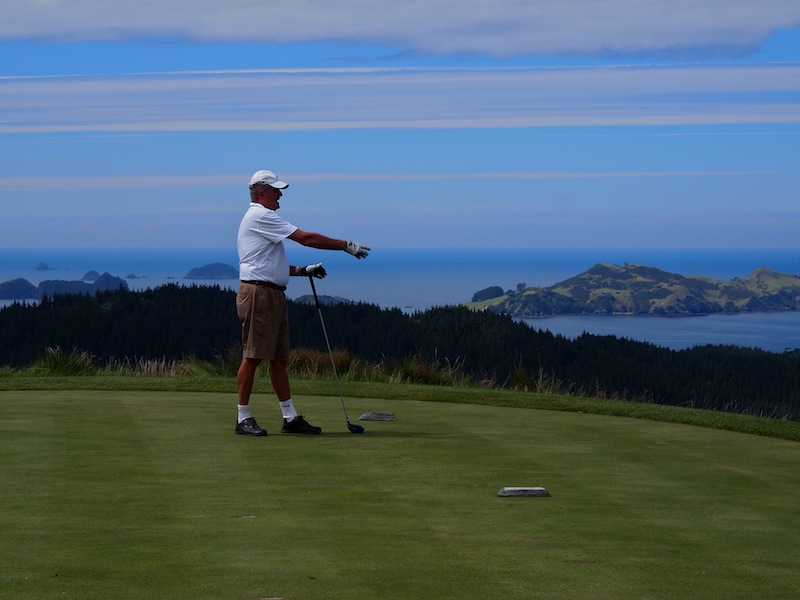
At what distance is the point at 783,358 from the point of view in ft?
282

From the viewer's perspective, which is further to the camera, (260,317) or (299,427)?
(260,317)

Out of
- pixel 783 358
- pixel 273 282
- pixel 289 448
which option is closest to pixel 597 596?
pixel 289 448

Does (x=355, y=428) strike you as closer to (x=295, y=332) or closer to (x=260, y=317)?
(x=260, y=317)

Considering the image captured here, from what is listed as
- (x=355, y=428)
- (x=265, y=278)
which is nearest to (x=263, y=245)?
(x=265, y=278)

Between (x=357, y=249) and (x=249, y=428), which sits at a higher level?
(x=357, y=249)

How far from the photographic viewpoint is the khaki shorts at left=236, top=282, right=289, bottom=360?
35.2 feet

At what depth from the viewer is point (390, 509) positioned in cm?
724

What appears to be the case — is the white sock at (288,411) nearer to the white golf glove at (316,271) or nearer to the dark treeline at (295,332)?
the white golf glove at (316,271)

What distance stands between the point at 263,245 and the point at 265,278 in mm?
290

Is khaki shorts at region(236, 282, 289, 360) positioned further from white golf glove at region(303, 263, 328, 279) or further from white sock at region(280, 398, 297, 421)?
white sock at region(280, 398, 297, 421)

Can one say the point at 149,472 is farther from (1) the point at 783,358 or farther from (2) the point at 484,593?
(1) the point at 783,358

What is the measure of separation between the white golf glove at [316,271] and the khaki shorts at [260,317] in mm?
326

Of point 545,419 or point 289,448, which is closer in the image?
point 289,448

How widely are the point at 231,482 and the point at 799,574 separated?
362 cm
